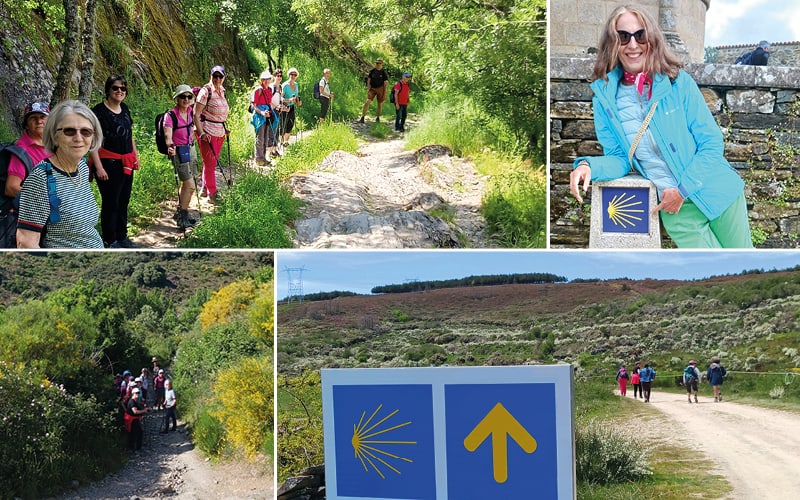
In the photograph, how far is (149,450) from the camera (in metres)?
6.05

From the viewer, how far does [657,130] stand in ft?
17.4

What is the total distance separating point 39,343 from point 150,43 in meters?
2.25

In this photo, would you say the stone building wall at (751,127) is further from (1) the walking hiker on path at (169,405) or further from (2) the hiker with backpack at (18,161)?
(2) the hiker with backpack at (18,161)

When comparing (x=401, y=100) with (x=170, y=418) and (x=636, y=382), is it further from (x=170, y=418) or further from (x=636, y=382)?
(x=170, y=418)

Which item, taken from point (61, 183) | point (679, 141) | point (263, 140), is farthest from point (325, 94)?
point (679, 141)

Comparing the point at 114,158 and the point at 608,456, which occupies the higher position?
the point at 114,158

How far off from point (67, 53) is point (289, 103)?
156 cm

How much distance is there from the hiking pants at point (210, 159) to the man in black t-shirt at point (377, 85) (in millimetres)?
1126

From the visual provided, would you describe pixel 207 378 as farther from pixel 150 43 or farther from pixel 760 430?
pixel 760 430

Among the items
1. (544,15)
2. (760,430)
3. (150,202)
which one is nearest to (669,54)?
(544,15)

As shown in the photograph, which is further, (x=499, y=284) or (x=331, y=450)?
(x=499, y=284)

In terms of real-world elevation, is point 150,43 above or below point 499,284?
above

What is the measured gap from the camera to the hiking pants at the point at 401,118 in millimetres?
6773

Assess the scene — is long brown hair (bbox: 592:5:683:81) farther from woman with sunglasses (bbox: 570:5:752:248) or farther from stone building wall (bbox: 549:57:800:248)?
stone building wall (bbox: 549:57:800:248)
